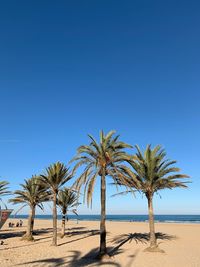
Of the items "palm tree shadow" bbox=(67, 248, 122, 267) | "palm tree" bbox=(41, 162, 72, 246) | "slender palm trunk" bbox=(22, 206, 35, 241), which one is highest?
"palm tree" bbox=(41, 162, 72, 246)

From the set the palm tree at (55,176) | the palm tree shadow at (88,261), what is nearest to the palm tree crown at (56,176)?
the palm tree at (55,176)

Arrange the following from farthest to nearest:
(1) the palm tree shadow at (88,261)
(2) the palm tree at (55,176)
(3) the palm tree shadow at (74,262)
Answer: (2) the palm tree at (55,176)
(1) the palm tree shadow at (88,261)
(3) the palm tree shadow at (74,262)

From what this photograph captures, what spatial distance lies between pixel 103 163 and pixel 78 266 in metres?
7.23

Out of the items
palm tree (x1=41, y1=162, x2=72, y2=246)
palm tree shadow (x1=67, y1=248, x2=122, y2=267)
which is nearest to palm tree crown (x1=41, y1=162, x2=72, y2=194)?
palm tree (x1=41, y1=162, x2=72, y2=246)

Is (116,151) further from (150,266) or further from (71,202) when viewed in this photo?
(71,202)

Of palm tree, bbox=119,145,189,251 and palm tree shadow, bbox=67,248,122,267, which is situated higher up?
palm tree, bbox=119,145,189,251

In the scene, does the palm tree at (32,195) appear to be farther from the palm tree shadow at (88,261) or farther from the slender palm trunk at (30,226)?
the palm tree shadow at (88,261)

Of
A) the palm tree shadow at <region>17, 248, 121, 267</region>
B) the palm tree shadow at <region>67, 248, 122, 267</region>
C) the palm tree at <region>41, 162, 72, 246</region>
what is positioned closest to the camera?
the palm tree shadow at <region>17, 248, 121, 267</region>

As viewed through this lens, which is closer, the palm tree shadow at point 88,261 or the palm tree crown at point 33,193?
the palm tree shadow at point 88,261

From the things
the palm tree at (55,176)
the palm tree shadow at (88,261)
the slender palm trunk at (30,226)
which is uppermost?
the palm tree at (55,176)

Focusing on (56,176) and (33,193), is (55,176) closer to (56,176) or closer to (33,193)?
(56,176)

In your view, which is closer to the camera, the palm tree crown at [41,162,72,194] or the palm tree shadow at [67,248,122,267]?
the palm tree shadow at [67,248,122,267]

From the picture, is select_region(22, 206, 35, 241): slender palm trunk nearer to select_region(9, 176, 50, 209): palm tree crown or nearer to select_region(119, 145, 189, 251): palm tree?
select_region(9, 176, 50, 209): palm tree crown

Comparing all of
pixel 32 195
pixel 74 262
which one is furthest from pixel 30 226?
pixel 74 262
